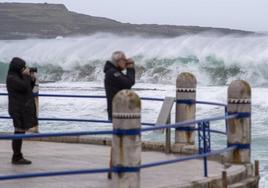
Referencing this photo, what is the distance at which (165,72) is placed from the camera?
178ft

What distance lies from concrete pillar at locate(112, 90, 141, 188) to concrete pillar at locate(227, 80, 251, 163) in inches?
99.6

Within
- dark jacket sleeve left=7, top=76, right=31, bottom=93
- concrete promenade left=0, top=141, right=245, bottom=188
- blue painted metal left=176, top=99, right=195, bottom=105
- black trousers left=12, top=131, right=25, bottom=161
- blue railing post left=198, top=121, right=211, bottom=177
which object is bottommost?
concrete promenade left=0, top=141, right=245, bottom=188

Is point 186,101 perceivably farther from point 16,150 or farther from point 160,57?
point 160,57

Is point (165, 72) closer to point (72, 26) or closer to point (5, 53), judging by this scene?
point (5, 53)

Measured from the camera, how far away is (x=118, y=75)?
1059 centimetres

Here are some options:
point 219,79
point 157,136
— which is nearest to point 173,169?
point 157,136

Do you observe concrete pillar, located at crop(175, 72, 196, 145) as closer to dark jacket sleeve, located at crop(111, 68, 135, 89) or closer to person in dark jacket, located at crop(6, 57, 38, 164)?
person in dark jacket, located at crop(6, 57, 38, 164)

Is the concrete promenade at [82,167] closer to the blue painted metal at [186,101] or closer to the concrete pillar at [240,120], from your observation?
the concrete pillar at [240,120]

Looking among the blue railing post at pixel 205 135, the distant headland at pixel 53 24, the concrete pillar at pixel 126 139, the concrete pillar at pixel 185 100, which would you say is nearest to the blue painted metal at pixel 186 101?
the concrete pillar at pixel 185 100

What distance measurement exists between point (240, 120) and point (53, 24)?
10358 centimetres

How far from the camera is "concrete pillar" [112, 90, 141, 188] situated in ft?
30.6

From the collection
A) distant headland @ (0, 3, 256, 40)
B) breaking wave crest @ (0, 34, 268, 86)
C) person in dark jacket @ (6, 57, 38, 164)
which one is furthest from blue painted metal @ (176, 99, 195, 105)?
distant headland @ (0, 3, 256, 40)

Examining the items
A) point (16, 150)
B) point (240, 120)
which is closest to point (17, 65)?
point (16, 150)

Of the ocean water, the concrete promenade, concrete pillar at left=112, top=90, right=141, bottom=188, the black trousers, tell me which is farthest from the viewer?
the ocean water
